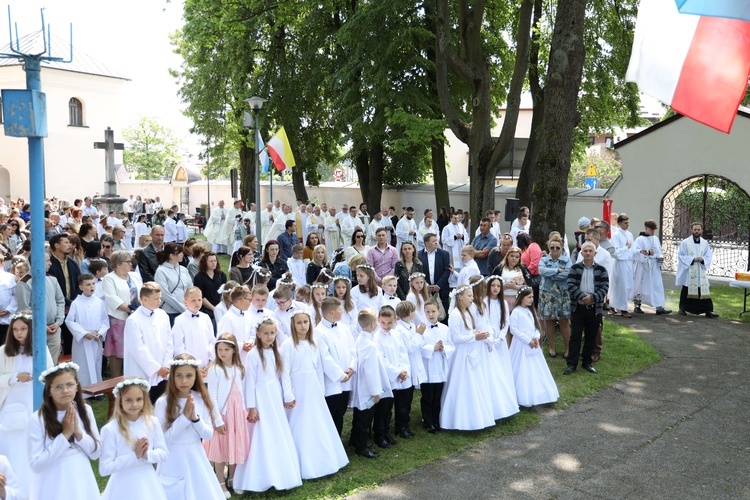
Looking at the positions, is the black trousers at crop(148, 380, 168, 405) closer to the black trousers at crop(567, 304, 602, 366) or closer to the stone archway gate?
the black trousers at crop(567, 304, 602, 366)

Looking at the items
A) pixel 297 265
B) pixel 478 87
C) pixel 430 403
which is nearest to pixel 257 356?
pixel 430 403

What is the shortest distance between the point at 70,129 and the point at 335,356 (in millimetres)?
48029

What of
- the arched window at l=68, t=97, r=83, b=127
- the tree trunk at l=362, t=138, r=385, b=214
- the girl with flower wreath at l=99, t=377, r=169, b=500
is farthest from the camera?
the arched window at l=68, t=97, r=83, b=127

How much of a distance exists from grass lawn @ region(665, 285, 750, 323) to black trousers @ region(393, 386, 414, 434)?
9016mm

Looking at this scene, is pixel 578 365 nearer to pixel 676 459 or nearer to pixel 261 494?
pixel 676 459

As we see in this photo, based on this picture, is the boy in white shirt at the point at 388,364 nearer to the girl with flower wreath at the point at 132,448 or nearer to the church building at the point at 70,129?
the girl with flower wreath at the point at 132,448

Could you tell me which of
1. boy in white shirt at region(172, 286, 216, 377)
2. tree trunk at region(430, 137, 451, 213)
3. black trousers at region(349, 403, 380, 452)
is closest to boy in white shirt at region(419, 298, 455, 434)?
black trousers at region(349, 403, 380, 452)

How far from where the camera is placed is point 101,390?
24.6 feet

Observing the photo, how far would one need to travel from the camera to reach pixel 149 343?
25.6 ft

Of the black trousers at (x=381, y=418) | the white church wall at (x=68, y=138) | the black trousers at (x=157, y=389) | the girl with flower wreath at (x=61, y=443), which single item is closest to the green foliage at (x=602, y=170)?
the white church wall at (x=68, y=138)

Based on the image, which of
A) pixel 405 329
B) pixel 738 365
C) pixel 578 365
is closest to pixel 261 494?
pixel 405 329

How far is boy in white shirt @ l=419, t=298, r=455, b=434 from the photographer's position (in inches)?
335

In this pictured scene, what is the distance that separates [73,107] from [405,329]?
48678mm

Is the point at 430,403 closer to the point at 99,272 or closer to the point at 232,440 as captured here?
the point at 232,440
